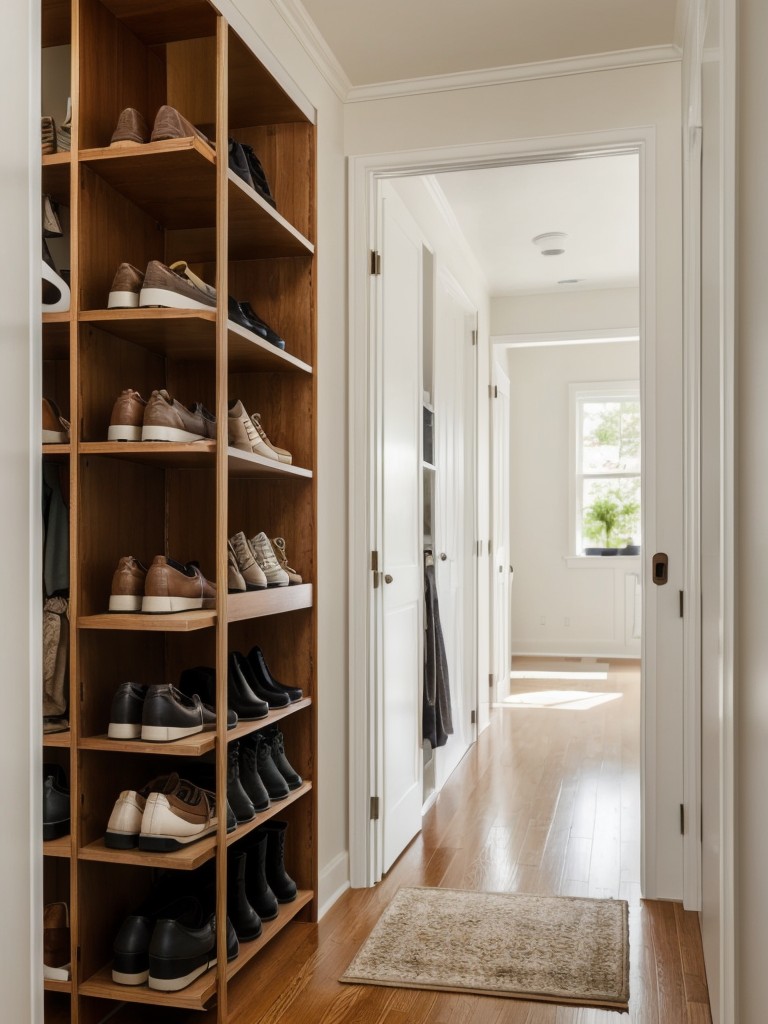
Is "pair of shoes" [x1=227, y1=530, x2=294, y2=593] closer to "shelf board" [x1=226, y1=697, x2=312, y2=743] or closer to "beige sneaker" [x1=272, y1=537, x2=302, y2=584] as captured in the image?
"beige sneaker" [x1=272, y1=537, x2=302, y2=584]

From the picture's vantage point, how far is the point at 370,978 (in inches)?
93.1

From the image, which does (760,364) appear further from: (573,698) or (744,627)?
(573,698)

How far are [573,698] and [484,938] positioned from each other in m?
3.93

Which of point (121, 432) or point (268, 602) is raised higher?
point (121, 432)

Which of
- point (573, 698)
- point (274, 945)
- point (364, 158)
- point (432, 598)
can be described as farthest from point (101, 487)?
point (573, 698)

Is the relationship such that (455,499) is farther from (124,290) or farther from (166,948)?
(166,948)

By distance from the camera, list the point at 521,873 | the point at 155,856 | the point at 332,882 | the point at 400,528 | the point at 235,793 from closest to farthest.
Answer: the point at 155,856
the point at 235,793
the point at 332,882
the point at 521,873
the point at 400,528

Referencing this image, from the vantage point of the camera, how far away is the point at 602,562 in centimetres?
816

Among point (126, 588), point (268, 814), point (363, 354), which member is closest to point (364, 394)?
point (363, 354)

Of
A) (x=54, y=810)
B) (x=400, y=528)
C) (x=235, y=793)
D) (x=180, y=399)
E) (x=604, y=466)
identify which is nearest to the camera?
(x=54, y=810)

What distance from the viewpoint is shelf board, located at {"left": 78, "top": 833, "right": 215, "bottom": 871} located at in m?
2.02

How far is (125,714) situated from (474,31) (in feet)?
7.05

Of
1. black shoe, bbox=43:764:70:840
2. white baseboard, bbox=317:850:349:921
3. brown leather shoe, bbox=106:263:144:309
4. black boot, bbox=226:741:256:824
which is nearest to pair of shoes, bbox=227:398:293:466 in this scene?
brown leather shoe, bbox=106:263:144:309

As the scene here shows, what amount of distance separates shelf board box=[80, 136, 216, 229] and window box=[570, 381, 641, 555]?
6.12 metres
